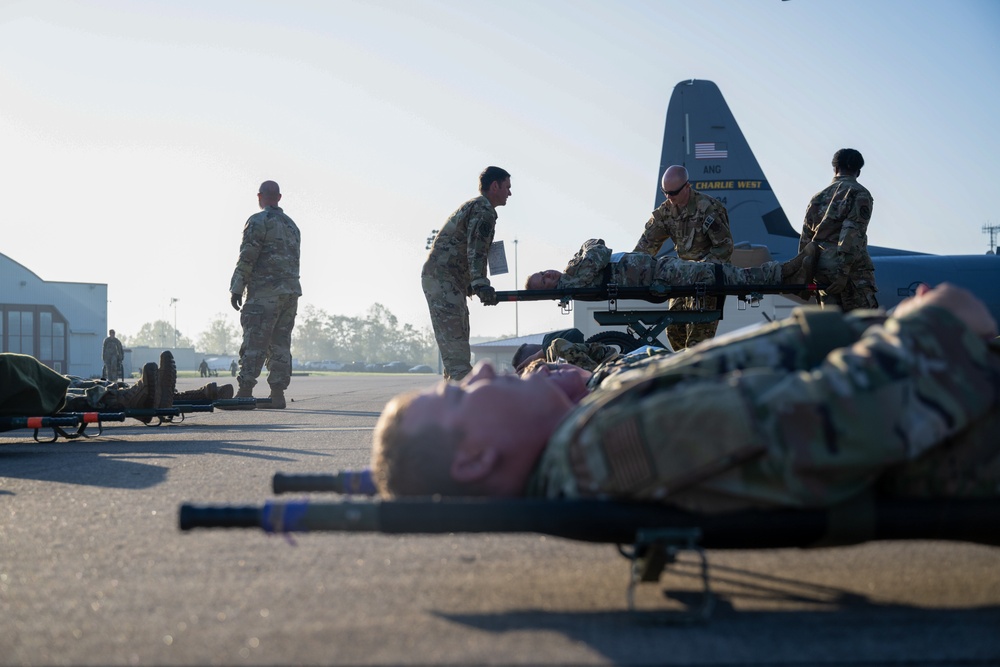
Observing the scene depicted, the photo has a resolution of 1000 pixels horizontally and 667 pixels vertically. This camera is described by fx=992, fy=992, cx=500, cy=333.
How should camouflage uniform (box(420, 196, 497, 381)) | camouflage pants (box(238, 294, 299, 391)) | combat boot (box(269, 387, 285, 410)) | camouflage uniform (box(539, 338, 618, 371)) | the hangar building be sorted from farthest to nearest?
the hangar building → combat boot (box(269, 387, 285, 410)) → camouflage pants (box(238, 294, 299, 391)) → camouflage uniform (box(420, 196, 497, 381)) → camouflage uniform (box(539, 338, 618, 371))

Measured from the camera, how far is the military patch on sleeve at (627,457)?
2.08 meters

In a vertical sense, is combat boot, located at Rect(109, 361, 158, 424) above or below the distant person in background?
below

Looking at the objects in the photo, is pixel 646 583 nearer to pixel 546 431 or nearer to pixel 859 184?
pixel 546 431

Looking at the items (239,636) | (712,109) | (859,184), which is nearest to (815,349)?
(239,636)

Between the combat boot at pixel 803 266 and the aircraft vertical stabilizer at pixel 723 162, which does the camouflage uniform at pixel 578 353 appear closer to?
the combat boot at pixel 803 266

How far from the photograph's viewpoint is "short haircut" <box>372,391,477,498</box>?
2.27 metres

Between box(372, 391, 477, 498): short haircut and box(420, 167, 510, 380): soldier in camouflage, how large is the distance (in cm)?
575

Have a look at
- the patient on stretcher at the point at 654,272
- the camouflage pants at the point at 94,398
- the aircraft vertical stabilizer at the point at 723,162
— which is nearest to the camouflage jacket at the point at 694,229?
the patient on stretcher at the point at 654,272

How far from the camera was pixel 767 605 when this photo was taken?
233cm

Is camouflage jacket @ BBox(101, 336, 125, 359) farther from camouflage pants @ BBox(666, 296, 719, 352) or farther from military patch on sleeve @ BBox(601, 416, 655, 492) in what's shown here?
military patch on sleeve @ BBox(601, 416, 655, 492)

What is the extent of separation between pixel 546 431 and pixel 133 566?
1.31 meters

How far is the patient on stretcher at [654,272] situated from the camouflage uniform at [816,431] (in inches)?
212

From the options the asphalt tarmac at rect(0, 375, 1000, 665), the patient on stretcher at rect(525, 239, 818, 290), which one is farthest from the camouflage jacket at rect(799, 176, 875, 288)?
the asphalt tarmac at rect(0, 375, 1000, 665)

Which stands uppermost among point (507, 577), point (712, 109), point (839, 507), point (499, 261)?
point (712, 109)
